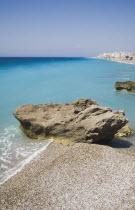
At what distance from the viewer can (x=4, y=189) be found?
8.17m

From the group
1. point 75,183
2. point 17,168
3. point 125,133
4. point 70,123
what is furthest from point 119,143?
point 17,168

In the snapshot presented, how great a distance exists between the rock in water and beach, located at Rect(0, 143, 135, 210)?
1.49 metres

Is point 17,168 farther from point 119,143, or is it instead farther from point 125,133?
point 125,133

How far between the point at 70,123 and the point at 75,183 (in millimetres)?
5196

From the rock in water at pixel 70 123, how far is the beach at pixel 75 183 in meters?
1.49

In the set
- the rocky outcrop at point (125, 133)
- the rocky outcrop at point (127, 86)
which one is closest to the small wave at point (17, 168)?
the rocky outcrop at point (125, 133)

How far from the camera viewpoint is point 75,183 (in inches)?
317

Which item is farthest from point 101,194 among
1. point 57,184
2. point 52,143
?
point 52,143

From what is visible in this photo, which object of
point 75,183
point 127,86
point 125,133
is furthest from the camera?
point 127,86

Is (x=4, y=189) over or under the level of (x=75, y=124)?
under

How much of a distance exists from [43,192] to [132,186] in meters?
3.48

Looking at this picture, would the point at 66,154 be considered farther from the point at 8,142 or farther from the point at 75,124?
the point at 8,142

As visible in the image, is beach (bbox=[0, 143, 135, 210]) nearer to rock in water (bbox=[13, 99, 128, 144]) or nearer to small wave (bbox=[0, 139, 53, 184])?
small wave (bbox=[0, 139, 53, 184])

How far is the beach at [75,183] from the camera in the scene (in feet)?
23.4
